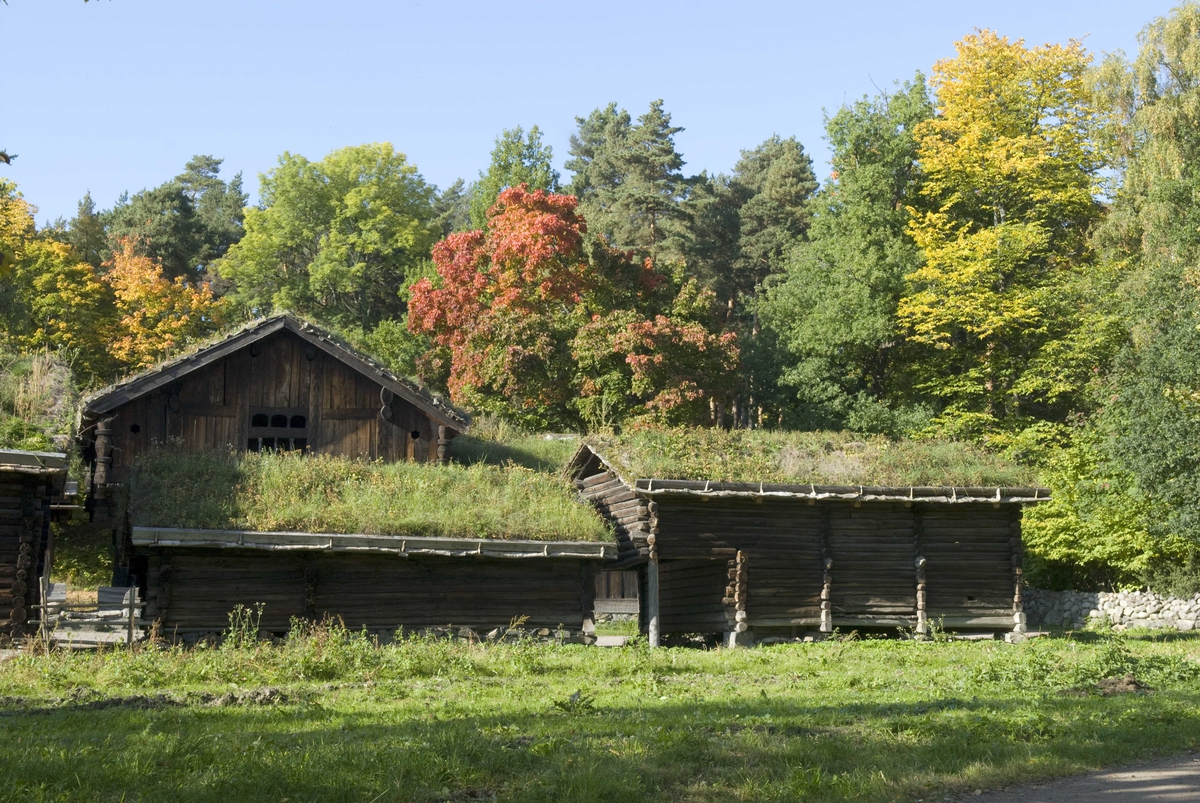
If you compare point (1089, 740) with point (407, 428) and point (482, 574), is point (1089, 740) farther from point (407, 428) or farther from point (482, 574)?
point (407, 428)

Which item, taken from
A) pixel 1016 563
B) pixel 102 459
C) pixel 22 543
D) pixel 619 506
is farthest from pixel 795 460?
pixel 22 543

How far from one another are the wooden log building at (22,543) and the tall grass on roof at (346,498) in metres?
1.79

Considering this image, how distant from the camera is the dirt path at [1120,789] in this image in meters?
10.3

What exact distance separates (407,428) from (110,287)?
2936 cm

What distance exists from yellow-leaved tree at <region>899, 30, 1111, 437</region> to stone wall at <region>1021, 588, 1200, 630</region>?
7.12 metres

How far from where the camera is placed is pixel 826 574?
27516 mm

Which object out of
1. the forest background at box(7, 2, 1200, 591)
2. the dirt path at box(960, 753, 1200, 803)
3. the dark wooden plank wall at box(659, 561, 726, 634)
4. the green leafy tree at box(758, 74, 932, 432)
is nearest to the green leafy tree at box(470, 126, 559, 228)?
the forest background at box(7, 2, 1200, 591)

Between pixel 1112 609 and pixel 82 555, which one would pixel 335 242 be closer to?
pixel 82 555

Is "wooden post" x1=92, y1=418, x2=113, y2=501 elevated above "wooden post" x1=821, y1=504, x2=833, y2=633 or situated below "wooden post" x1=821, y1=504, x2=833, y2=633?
above

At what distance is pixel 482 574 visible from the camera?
25812mm

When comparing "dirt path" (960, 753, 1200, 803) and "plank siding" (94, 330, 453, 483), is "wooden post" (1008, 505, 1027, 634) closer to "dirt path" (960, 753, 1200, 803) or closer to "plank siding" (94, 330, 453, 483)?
"plank siding" (94, 330, 453, 483)

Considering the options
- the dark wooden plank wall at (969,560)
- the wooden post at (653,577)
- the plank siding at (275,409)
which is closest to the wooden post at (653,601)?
the wooden post at (653,577)

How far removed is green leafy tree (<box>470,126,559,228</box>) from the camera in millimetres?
56812

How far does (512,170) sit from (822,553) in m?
34.0
